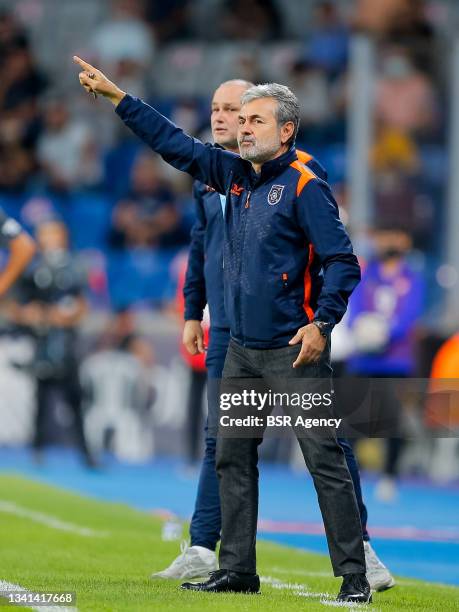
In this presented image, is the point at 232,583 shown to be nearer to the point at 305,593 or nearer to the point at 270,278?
the point at 305,593

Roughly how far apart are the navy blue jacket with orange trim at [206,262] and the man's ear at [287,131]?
2.69 ft

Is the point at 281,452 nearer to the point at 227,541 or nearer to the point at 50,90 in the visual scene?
the point at 50,90

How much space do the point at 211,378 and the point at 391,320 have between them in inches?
265

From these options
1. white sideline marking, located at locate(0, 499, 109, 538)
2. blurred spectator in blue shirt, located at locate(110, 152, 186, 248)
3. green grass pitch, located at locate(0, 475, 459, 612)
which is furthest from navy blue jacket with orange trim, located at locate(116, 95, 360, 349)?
blurred spectator in blue shirt, located at locate(110, 152, 186, 248)

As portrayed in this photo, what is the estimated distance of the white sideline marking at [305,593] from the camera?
6.50m

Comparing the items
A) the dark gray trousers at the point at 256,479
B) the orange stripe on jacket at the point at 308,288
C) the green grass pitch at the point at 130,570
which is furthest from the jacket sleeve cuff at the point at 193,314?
the orange stripe on jacket at the point at 308,288

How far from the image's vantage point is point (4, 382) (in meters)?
17.6

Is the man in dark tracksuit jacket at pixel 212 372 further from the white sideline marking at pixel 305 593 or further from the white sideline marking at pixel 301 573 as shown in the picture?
the white sideline marking at pixel 301 573

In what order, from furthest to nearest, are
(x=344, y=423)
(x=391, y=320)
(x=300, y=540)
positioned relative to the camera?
(x=391, y=320)
(x=300, y=540)
(x=344, y=423)

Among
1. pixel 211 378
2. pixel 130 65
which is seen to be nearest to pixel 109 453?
pixel 130 65

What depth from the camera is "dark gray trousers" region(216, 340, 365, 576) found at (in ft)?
21.6

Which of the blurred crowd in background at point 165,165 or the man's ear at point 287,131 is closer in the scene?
the man's ear at point 287,131

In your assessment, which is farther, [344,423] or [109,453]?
[109,453]

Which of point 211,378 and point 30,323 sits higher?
point 30,323
